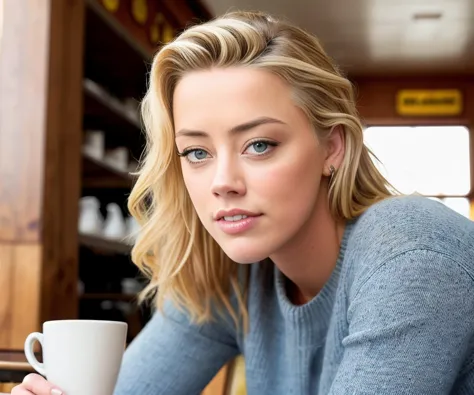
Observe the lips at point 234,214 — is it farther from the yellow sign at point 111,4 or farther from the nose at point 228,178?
the yellow sign at point 111,4

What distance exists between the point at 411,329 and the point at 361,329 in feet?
0.23

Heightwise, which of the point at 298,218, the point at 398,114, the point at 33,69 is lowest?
the point at 298,218

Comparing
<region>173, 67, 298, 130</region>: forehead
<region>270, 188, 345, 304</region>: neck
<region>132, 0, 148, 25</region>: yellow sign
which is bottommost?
<region>270, 188, 345, 304</region>: neck

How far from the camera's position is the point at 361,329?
0.99 metres

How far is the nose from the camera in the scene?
1090mm

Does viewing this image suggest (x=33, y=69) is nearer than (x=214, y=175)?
No

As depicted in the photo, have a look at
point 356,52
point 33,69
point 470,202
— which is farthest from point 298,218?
point 470,202

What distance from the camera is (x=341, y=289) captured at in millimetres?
1222

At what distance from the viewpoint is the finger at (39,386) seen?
908 mm

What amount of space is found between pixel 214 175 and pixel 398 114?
723 centimetres

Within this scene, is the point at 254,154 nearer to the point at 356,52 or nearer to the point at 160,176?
the point at 160,176

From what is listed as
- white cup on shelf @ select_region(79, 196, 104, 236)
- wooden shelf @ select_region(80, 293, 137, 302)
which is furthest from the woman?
wooden shelf @ select_region(80, 293, 137, 302)

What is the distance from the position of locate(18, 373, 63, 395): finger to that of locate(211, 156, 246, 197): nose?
36 centimetres

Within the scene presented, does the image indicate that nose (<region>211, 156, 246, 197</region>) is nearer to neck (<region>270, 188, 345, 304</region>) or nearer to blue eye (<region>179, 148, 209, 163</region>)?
blue eye (<region>179, 148, 209, 163</region>)
